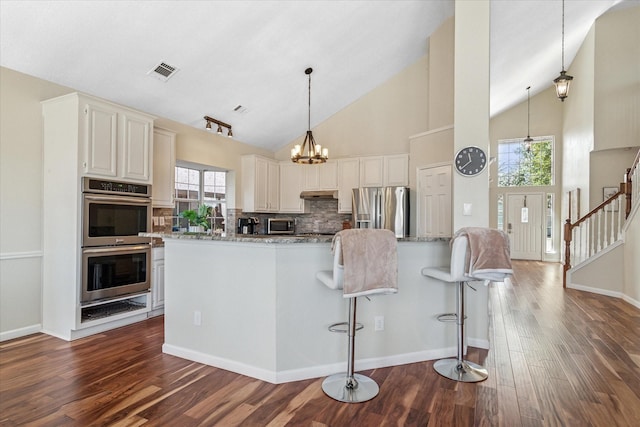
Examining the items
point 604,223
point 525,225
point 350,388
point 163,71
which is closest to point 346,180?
point 163,71

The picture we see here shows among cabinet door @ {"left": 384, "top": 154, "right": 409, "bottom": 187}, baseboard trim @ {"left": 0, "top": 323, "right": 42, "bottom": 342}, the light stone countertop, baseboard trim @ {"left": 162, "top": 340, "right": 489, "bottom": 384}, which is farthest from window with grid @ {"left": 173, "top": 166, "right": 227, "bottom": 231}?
cabinet door @ {"left": 384, "top": 154, "right": 409, "bottom": 187}

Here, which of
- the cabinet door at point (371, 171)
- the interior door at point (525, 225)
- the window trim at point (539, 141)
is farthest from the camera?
the interior door at point (525, 225)

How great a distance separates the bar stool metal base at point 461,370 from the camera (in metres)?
2.67

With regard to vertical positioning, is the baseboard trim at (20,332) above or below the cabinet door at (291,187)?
below

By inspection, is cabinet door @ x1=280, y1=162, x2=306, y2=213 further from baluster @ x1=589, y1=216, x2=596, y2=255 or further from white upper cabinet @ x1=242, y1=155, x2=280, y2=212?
baluster @ x1=589, y1=216, x2=596, y2=255

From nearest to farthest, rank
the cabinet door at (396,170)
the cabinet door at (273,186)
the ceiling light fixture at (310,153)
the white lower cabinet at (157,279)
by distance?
the white lower cabinet at (157,279) < the ceiling light fixture at (310,153) < the cabinet door at (396,170) < the cabinet door at (273,186)

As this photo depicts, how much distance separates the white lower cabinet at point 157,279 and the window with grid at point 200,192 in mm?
1066

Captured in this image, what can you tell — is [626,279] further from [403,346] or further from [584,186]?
[403,346]

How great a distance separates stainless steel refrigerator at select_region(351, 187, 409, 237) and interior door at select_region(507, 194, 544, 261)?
227 inches

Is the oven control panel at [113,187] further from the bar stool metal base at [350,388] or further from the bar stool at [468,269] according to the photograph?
the bar stool at [468,269]

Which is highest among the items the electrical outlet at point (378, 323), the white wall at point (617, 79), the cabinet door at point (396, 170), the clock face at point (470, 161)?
the white wall at point (617, 79)

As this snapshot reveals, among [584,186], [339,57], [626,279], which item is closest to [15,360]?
[339,57]

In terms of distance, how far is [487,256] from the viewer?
2504mm

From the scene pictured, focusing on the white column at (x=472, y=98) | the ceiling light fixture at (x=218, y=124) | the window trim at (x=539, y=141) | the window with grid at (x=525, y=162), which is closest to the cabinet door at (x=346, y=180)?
the ceiling light fixture at (x=218, y=124)
